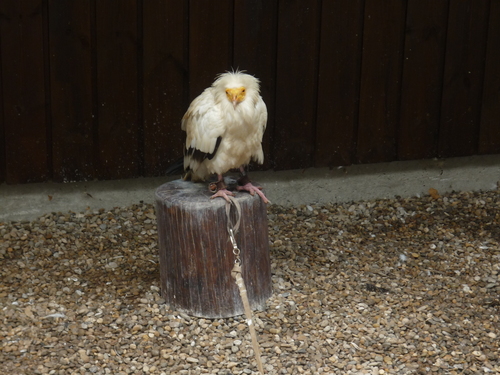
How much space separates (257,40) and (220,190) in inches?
53.0

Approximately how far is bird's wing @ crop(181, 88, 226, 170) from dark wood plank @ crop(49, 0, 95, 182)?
3.24ft

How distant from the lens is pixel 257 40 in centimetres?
439

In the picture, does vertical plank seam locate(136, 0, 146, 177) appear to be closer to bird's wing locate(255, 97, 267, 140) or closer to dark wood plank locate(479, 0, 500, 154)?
bird's wing locate(255, 97, 267, 140)

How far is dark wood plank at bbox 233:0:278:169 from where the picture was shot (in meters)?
4.33

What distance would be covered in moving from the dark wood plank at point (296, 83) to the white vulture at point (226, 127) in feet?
3.53

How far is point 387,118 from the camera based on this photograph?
477 cm

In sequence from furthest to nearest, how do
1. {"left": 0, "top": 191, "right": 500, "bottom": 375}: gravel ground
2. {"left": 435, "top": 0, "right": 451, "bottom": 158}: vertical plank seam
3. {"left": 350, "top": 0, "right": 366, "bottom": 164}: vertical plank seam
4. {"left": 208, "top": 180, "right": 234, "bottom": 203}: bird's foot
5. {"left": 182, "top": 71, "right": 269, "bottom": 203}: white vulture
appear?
{"left": 435, "top": 0, "right": 451, "bottom": 158}: vertical plank seam → {"left": 350, "top": 0, "right": 366, "bottom": 164}: vertical plank seam → {"left": 208, "top": 180, "right": 234, "bottom": 203}: bird's foot → {"left": 182, "top": 71, "right": 269, "bottom": 203}: white vulture → {"left": 0, "top": 191, "right": 500, "bottom": 375}: gravel ground

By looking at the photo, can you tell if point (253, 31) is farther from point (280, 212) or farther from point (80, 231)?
point (80, 231)

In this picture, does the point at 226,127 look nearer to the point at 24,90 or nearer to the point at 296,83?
the point at 296,83

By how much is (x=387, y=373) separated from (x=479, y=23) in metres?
2.63

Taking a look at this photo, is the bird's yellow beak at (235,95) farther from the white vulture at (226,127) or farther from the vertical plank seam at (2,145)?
the vertical plank seam at (2,145)

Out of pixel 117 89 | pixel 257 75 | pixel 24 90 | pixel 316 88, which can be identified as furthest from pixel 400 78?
pixel 24 90

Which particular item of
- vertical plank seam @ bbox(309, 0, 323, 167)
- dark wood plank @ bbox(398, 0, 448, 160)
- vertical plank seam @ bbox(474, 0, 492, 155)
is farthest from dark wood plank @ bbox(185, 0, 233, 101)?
vertical plank seam @ bbox(474, 0, 492, 155)

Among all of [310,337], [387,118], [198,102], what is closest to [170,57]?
[198,102]
